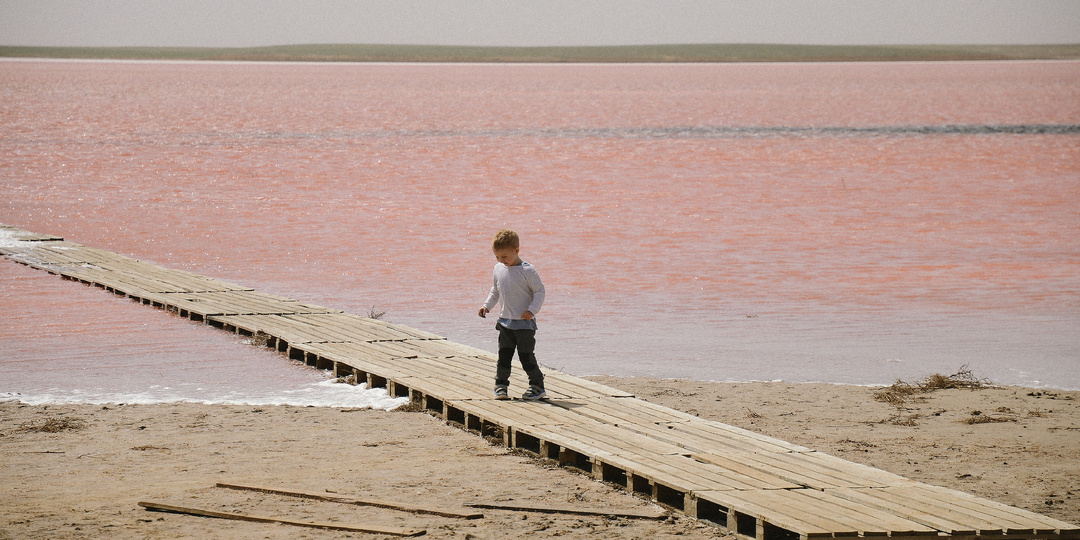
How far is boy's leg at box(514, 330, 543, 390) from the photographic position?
8.98 metres

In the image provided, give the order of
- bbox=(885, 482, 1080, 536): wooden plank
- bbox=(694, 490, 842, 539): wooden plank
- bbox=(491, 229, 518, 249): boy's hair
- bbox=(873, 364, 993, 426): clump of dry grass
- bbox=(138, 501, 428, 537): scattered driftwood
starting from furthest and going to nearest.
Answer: bbox=(873, 364, 993, 426): clump of dry grass, bbox=(491, 229, 518, 249): boy's hair, bbox=(138, 501, 428, 537): scattered driftwood, bbox=(885, 482, 1080, 536): wooden plank, bbox=(694, 490, 842, 539): wooden plank

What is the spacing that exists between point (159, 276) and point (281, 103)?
86375 millimetres

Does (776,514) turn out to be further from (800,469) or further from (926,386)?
(926,386)

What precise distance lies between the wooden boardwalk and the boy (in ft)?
0.66

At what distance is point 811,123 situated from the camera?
7119 centimetres

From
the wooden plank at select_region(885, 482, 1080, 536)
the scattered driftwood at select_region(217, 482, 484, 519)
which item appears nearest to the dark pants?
the scattered driftwood at select_region(217, 482, 484, 519)

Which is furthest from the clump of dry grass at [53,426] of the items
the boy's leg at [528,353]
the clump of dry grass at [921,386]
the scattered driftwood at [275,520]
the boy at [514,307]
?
the clump of dry grass at [921,386]

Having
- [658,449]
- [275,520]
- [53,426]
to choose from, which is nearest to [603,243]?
[53,426]

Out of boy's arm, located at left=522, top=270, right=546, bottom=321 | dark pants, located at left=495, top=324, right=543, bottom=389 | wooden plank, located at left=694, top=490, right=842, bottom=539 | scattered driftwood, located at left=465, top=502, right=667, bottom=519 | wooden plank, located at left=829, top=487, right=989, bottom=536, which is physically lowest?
scattered driftwood, located at left=465, top=502, right=667, bottom=519

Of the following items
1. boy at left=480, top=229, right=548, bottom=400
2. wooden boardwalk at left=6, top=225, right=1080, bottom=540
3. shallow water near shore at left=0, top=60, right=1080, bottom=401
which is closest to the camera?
wooden boardwalk at left=6, top=225, right=1080, bottom=540

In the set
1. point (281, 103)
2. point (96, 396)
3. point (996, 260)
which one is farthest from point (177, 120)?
point (96, 396)

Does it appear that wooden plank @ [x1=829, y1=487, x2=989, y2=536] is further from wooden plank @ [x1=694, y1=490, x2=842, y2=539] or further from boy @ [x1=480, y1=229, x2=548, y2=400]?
boy @ [x1=480, y1=229, x2=548, y2=400]

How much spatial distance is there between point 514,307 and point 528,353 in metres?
0.36

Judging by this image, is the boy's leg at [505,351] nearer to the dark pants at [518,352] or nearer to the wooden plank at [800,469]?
the dark pants at [518,352]
